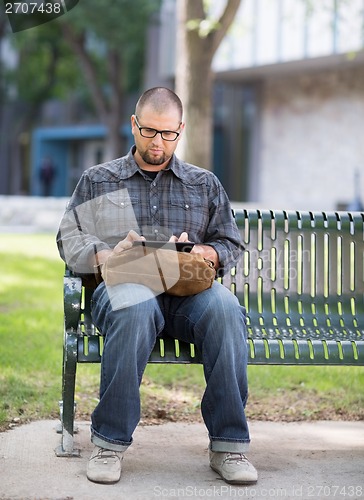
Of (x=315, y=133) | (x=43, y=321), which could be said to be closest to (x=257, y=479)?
(x=43, y=321)

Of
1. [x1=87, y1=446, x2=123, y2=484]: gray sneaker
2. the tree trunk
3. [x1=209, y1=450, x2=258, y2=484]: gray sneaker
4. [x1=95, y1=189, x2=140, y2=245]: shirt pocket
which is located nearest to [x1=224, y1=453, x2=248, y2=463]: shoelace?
[x1=209, y1=450, x2=258, y2=484]: gray sneaker

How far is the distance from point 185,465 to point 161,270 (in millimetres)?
830

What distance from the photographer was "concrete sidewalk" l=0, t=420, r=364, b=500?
331cm

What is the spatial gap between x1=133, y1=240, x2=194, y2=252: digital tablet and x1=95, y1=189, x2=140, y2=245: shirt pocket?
11.7 inches

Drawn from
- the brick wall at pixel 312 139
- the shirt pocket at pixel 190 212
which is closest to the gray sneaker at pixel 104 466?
the shirt pocket at pixel 190 212

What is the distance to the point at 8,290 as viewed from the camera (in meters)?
8.07

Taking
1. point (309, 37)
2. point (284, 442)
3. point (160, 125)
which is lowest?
point (284, 442)

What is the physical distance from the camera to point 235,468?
11.2ft

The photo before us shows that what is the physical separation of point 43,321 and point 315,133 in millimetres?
15749

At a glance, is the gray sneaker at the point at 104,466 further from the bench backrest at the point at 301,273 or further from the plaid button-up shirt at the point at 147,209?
the bench backrest at the point at 301,273

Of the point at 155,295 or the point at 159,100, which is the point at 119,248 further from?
the point at 159,100

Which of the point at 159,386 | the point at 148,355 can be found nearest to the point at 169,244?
the point at 148,355

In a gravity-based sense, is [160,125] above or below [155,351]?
above

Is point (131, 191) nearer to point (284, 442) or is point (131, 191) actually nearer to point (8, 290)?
point (284, 442)
